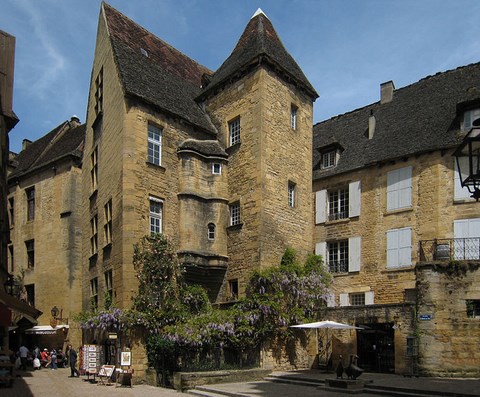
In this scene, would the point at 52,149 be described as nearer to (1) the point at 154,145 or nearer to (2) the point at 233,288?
(1) the point at 154,145

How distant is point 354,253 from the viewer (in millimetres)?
22656

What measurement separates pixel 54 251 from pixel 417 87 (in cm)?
1909

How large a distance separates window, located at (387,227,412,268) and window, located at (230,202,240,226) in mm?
6449

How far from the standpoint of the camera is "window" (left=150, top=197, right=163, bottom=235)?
18484mm

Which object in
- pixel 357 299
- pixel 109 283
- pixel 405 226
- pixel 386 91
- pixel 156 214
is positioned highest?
pixel 386 91

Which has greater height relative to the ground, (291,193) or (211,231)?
(291,193)

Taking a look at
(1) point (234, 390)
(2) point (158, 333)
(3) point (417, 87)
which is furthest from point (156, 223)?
(3) point (417, 87)

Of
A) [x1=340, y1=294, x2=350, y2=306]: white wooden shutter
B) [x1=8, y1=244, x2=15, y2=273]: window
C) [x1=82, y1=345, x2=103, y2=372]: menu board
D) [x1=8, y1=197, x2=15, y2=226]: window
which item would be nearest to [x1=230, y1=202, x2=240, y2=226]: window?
[x1=340, y1=294, x2=350, y2=306]: white wooden shutter

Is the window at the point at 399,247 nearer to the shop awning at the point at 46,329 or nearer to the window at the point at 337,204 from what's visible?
the window at the point at 337,204

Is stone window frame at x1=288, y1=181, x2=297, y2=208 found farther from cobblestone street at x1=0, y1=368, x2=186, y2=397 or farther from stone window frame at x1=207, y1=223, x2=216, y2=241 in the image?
cobblestone street at x1=0, y1=368, x2=186, y2=397

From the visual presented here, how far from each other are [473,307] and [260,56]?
11.2m

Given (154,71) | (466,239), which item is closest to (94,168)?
(154,71)

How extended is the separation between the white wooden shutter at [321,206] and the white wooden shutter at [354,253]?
180 centimetres

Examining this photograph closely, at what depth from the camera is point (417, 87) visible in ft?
81.6
